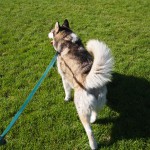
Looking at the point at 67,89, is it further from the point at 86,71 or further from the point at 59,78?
the point at 86,71

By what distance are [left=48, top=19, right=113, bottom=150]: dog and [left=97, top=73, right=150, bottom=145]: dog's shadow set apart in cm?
48

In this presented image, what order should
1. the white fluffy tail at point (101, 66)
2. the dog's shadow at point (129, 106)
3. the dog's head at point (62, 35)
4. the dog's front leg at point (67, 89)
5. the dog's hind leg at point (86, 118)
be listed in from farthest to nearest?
the dog's front leg at point (67, 89), the dog's head at point (62, 35), the dog's shadow at point (129, 106), the dog's hind leg at point (86, 118), the white fluffy tail at point (101, 66)

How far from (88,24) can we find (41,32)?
1.48 metres

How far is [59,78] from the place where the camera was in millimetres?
5691

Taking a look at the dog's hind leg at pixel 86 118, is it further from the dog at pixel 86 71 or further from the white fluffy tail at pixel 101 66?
the white fluffy tail at pixel 101 66

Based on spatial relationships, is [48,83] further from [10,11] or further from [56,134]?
[10,11]

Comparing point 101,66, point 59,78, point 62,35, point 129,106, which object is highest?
point 62,35

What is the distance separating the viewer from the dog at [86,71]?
136 inches

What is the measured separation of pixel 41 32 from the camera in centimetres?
774

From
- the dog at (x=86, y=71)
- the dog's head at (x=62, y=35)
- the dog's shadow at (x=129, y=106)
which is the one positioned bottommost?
the dog's shadow at (x=129, y=106)

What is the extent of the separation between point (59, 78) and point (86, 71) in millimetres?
1881

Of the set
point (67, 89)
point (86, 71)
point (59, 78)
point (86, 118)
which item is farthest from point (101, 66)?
point (59, 78)

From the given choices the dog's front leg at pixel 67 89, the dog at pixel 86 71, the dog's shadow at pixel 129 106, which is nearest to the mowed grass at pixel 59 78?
the dog's shadow at pixel 129 106

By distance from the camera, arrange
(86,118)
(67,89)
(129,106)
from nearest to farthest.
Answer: (86,118), (129,106), (67,89)
